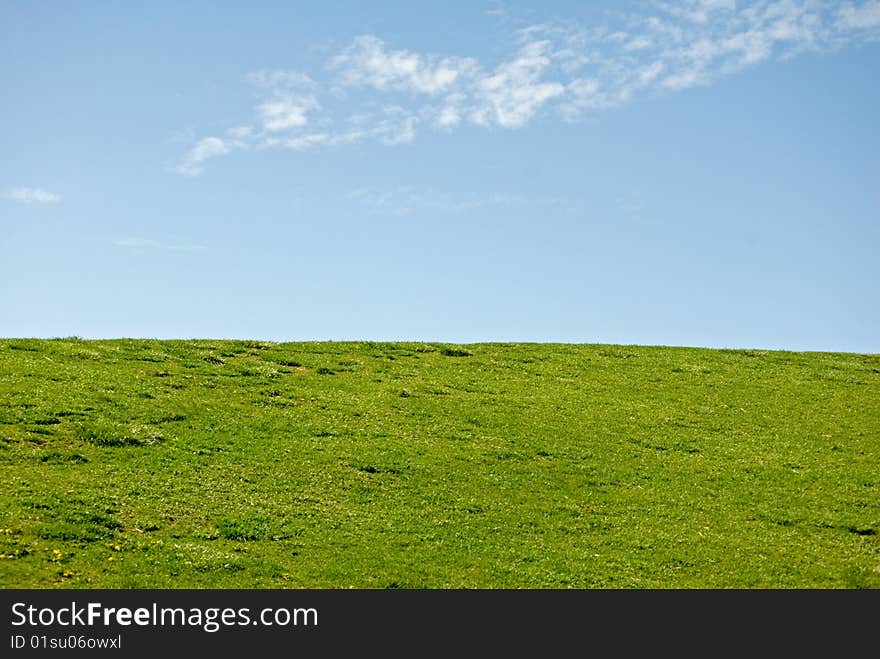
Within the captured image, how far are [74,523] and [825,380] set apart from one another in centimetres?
3775

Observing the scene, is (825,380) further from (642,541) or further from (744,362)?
(642,541)

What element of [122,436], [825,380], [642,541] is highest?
[825,380]

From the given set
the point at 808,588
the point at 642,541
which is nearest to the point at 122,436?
the point at 642,541

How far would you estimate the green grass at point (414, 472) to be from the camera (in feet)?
67.5

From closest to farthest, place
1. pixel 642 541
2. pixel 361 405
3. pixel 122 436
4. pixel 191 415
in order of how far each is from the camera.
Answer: pixel 642 541 < pixel 122 436 < pixel 191 415 < pixel 361 405

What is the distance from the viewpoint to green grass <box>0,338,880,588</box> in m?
20.6

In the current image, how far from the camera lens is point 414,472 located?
27.1 m
